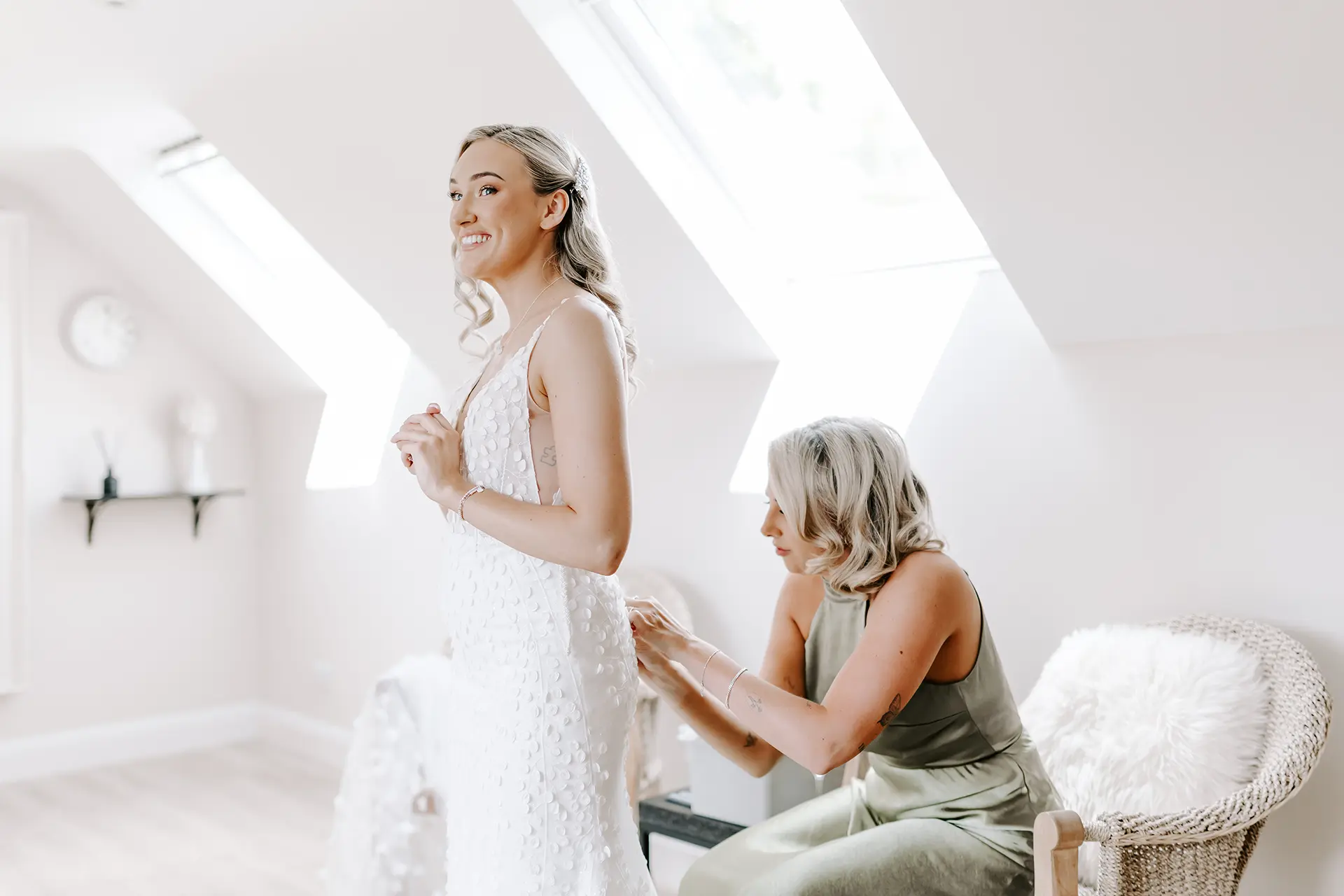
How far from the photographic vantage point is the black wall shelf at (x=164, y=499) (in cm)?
475

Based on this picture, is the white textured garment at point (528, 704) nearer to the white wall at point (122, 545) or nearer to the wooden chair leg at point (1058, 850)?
the wooden chair leg at point (1058, 850)

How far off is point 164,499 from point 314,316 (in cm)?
108

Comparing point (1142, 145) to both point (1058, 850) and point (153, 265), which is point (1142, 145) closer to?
point (1058, 850)

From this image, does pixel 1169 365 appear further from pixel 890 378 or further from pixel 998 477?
pixel 890 378

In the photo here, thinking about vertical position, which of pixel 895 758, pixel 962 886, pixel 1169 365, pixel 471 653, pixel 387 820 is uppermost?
pixel 1169 365

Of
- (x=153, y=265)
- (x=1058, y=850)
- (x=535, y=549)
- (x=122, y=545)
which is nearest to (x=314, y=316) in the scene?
(x=153, y=265)

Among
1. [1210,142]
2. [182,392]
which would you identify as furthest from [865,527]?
[182,392]

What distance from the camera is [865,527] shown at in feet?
6.07

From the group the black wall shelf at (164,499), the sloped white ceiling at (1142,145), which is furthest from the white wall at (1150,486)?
the black wall shelf at (164,499)

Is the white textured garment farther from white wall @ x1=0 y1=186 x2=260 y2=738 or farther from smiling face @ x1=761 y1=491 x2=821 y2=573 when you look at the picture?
white wall @ x1=0 y1=186 x2=260 y2=738

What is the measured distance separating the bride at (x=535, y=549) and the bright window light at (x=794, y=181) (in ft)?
4.04

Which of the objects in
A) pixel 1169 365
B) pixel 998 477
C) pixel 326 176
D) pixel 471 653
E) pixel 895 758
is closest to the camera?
pixel 471 653

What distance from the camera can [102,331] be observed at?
486cm

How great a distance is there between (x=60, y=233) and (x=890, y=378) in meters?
3.53
